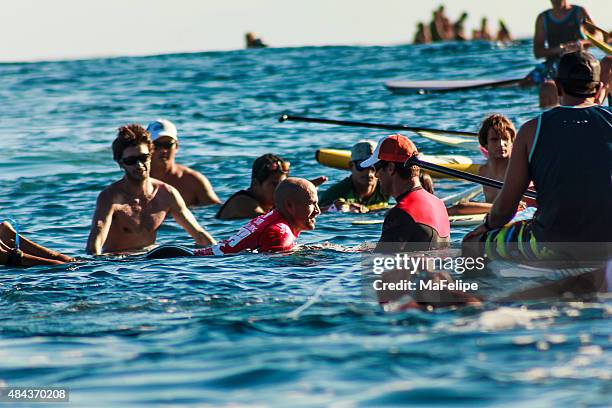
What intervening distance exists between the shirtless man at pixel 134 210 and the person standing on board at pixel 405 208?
2.82 metres

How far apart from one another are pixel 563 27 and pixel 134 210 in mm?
9784

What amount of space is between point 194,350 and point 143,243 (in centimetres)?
403

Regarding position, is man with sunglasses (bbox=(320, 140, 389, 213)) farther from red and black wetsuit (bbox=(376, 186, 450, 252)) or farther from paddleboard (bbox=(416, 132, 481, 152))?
red and black wetsuit (bbox=(376, 186, 450, 252))

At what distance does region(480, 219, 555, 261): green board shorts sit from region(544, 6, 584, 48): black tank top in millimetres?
11088

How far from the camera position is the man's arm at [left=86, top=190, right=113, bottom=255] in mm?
9656

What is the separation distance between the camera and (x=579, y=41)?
17.3 metres

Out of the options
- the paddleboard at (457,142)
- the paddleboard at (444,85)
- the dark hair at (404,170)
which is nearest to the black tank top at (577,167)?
the dark hair at (404,170)

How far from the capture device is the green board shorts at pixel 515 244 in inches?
264

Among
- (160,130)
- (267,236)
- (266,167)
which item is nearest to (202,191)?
(160,130)

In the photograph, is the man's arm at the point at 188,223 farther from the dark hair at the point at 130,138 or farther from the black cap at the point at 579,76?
the black cap at the point at 579,76

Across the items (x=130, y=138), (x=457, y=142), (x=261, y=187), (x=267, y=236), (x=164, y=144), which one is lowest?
(x=267, y=236)

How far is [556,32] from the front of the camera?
17578 millimetres

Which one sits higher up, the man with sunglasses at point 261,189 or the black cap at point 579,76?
the black cap at point 579,76

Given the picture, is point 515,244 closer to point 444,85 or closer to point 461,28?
point 444,85
